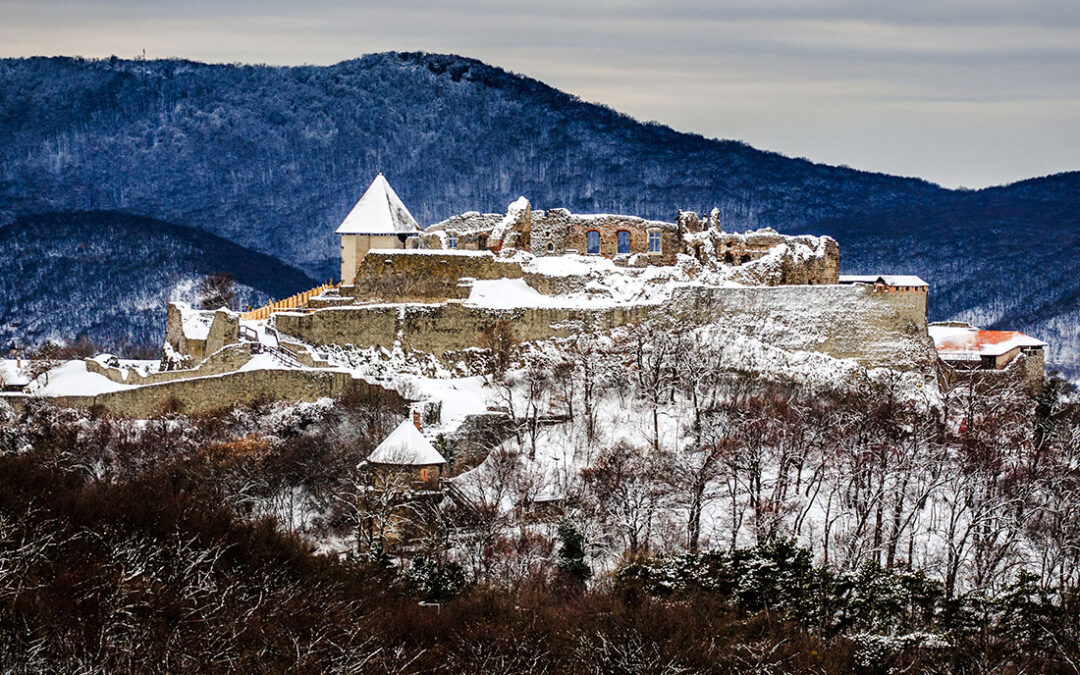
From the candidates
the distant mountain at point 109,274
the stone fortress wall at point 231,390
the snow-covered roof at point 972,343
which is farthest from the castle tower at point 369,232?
the distant mountain at point 109,274

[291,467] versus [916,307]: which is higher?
[916,307]

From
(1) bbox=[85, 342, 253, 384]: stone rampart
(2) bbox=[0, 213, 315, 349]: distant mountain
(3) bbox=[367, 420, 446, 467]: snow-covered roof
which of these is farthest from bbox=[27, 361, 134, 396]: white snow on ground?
(2) bbox=[0, 213, 315, 349]: distant mountain

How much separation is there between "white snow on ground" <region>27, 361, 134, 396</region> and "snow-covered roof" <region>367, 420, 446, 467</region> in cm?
1020

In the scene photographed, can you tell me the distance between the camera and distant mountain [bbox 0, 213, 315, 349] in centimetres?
10338

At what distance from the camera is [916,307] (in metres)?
52.5

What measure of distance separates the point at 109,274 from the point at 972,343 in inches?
2893

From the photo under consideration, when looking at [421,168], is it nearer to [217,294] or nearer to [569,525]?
[217,294]

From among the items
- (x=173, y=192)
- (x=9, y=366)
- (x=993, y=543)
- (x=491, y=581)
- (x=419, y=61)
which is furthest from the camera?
(x=419, y=61)

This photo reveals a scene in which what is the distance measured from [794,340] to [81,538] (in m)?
24.7

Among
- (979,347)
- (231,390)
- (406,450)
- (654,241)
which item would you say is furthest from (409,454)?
(979,347)

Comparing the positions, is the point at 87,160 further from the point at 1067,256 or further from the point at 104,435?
the point at 104,435

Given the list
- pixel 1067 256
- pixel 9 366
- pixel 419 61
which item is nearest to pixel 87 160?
pixel 419 61

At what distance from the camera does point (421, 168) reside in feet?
489

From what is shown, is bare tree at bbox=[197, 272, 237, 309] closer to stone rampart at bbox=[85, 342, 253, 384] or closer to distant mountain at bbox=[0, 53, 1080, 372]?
stone rampart at bbox=[85, 342, 253, 384]
